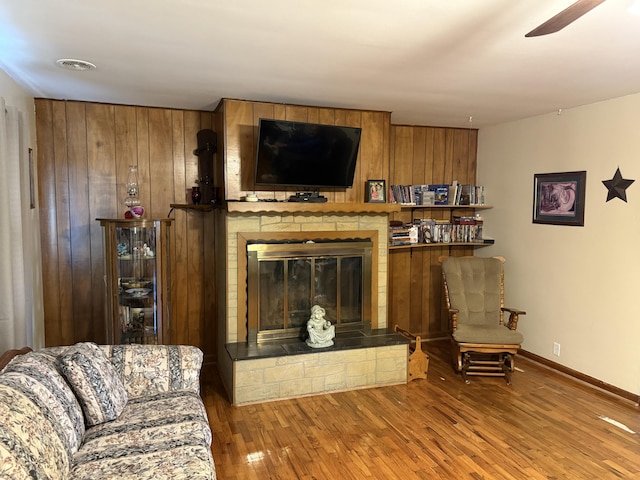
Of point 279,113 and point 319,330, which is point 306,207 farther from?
point 319,330

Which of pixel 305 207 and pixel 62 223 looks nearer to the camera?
pixel 305 207

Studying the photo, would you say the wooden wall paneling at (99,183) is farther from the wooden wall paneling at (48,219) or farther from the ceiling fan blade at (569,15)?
the ceiling fan blade at (569,15)

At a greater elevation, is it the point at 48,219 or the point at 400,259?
the point at 48,219

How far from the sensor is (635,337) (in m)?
3.61

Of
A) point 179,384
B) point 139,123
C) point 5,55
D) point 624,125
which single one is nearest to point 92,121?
point 139,123

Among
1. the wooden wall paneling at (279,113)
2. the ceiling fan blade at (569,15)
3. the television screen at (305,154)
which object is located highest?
the wooden wall paneling at (279,113)

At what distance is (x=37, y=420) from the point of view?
1734 mm

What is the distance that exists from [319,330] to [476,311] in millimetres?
1690

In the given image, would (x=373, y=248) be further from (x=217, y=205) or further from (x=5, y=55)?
(x=5, y=55)

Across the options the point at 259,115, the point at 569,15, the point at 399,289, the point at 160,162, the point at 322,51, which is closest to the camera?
the point at 569,15

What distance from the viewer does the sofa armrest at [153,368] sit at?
102 inches

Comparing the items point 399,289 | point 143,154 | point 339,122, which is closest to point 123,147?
point 143,154

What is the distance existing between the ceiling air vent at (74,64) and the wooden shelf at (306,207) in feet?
4.28

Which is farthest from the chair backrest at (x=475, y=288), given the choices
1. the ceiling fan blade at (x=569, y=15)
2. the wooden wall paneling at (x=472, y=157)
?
the ceiling fan blade at (x=569, y=15)
